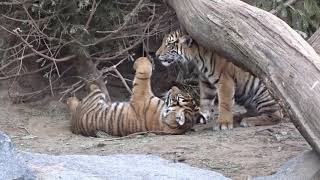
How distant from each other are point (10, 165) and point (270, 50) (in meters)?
1.96

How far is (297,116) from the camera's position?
4.31 metres

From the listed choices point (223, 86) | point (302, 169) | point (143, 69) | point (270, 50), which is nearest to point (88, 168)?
point (302, 169)

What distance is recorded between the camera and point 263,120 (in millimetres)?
6961

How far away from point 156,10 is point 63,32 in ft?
3.96

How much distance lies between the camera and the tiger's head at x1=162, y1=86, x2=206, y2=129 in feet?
22.1

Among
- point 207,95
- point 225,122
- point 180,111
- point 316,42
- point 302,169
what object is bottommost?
point 302,169

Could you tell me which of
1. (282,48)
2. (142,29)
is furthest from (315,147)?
(142,29)

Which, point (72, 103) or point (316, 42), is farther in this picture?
point (72, 103)

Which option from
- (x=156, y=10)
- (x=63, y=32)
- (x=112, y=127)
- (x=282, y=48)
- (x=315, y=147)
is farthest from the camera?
(x=156, y=10)

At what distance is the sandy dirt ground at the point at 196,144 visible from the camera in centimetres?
517

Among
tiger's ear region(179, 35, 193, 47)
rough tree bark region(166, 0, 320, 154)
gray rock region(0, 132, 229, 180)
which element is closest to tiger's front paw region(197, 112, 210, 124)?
tiger's ear region(179, 35, 193, 47)

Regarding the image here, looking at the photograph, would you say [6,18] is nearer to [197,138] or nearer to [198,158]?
[197,138]

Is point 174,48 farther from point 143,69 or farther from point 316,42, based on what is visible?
point 316,42

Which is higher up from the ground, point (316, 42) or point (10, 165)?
point (316, 42)
